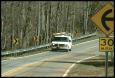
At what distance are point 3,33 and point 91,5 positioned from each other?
101 ft

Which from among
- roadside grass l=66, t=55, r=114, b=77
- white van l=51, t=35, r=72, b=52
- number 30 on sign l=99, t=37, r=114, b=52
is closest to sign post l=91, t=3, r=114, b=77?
number 30 on sign l=99, t=37, r=114, b=52

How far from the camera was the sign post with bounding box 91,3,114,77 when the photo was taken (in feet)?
39.8

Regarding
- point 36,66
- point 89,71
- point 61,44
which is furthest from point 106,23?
point 61,44

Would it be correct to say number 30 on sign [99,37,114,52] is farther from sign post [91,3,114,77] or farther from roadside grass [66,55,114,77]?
roadside grass [66,55,114,77]

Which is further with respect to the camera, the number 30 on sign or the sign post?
the number 30 on sign

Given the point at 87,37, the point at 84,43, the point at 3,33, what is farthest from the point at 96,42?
the point at 3,33

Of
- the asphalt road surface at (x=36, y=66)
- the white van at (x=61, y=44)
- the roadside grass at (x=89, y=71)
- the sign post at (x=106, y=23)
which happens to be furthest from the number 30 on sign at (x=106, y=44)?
the white van at (x=61, y=44)

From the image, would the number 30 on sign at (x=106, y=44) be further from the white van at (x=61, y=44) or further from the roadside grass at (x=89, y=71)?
the white van at (x=61, y=44)

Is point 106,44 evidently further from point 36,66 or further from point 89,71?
point 36,66

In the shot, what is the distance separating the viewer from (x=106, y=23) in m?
12.2

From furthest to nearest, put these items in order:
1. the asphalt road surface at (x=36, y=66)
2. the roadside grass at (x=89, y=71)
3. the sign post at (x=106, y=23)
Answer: the asphalt road surface at (x=36, y=66)
the roadside grass at (x=89, y=71)
the sign post at (x=106, y=23)

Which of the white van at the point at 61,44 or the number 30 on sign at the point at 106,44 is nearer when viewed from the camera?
the number 30 on sign at the point at 106,44

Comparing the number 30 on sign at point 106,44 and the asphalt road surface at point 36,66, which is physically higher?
the number 30 on sign at point 106,44

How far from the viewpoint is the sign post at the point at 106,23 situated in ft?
39.8
